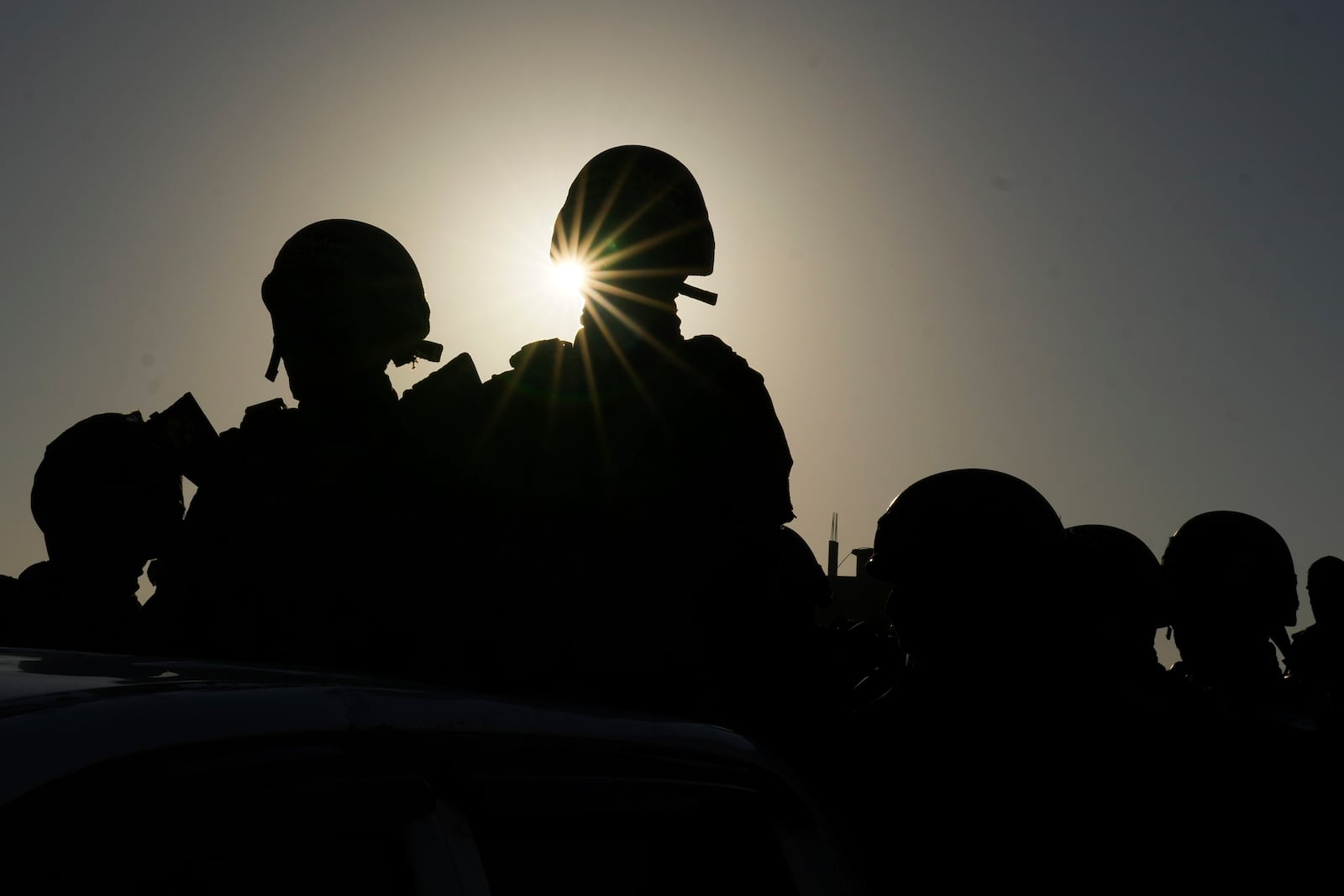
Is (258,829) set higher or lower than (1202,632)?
higher

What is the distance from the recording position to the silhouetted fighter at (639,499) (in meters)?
3.48

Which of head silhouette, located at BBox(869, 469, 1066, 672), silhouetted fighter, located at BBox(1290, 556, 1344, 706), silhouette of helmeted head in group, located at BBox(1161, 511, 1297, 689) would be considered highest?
head silhouette, located at BBox(869, 469, 1066, 672)

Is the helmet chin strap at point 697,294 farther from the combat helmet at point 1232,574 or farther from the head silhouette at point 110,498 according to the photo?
the combat helmet at point 1232,574

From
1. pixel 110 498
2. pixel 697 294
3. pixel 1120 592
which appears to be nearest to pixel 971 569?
pixel 697 294

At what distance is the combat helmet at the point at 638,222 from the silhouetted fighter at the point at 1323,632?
6.28 m

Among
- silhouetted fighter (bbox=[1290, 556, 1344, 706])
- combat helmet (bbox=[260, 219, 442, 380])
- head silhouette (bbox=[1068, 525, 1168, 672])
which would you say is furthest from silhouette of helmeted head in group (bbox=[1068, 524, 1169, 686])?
combat helmet (bbox=[260, 219, 442, 380])

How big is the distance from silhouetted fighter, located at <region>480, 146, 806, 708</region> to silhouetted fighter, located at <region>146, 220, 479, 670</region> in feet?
1.07

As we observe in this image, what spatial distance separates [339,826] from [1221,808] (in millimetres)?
3212

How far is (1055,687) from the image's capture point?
4.04 metres

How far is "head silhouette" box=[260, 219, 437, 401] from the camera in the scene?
4.14 meters

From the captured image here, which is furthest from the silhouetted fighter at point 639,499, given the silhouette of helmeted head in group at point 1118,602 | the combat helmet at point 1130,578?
the combat helmet at point 1130,578

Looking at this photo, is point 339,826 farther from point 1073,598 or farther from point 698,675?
point 1073,598

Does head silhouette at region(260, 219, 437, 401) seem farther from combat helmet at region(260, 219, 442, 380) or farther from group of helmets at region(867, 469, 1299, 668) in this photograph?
group of helmets at region(867, 469, 1299, 668)

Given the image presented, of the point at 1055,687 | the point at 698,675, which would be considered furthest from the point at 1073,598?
the point at 698,675
